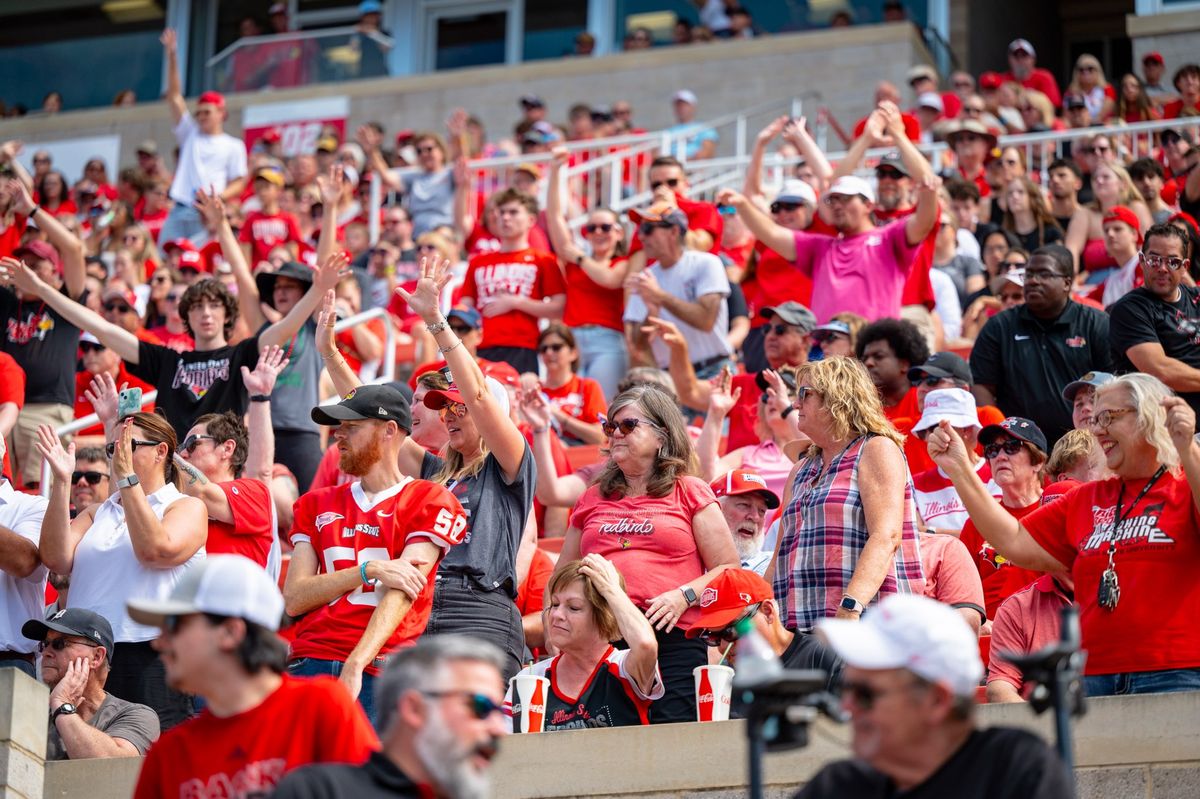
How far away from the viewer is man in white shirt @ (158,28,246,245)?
56.7ft

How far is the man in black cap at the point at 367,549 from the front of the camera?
20.9 feet

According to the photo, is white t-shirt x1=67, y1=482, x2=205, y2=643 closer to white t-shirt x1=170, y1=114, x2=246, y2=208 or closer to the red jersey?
the red jersey

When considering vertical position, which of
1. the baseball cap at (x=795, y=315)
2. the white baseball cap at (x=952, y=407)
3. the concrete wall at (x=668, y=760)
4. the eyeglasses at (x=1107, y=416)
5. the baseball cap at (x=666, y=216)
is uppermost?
the baseball cap at (x=666, y=216)

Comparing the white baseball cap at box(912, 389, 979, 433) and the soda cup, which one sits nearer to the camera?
the soda cup

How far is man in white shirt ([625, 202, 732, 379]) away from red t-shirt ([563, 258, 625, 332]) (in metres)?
0.38

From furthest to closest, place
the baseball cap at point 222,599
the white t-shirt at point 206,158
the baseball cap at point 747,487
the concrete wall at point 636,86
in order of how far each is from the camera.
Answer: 1. the concrete wall at point 636,86
2. the white t-shirt at point 206,158
3. the baseball cap at point 747,487
4. the baseball cap at point 222,599

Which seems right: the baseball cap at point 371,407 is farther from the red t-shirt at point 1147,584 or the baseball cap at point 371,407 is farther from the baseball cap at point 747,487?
the red t-shirt at point 1147,584

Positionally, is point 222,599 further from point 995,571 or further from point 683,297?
point 683,297

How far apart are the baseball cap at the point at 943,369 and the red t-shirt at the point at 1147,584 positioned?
2489 mm

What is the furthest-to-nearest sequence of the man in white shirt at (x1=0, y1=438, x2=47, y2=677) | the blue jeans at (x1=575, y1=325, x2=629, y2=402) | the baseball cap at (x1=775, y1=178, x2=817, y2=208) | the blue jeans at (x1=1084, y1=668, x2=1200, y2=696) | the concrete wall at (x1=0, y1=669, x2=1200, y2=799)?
the baseball cap at (x1=775, y1=178, x2=817, y2=208) < the blue jeans at (x1=575, y1=325, x2=629, y2=402) < the man in white shirt at (x1=0, y1=438, x2=47, y2=677) < the blue jeans at (x1=1084, y1=668, x2=1200, y2=696) < the concrete wall at (x1=0, y1=669, x2=1200, y2=799)

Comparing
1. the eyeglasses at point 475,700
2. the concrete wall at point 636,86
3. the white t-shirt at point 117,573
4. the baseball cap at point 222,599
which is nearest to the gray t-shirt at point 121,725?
the white t-shirt at point 117,573

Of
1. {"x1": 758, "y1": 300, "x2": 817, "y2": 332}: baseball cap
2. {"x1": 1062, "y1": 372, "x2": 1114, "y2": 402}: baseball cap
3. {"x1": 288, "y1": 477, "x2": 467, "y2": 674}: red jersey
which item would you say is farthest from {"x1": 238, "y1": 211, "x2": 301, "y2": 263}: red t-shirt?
{"x1": 288, "y1": 477, "x2": 467, "y2": 674}: red jersey

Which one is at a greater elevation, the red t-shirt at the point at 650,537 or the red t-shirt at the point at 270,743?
the red t-shirt at the point at 650,537

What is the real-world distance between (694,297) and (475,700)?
7525 millimetres
